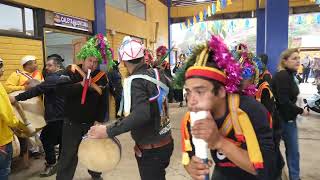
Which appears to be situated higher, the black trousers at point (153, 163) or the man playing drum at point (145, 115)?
the man playing drum at point (145, 115)

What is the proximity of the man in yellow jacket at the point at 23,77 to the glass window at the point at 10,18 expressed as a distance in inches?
31.5

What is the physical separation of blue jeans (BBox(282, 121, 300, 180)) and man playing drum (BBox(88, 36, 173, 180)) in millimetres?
1586

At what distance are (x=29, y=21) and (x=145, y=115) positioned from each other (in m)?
4.59

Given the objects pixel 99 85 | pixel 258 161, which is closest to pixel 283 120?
pixel 99 85

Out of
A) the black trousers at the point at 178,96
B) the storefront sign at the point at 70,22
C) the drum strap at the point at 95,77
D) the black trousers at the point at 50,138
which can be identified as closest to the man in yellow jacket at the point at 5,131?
the drum strap at the point at 95,77

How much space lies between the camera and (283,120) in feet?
Result: 11.6

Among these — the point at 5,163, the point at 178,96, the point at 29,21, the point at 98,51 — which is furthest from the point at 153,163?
the point at 178,96

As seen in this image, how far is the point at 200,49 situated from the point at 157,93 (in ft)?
3.45

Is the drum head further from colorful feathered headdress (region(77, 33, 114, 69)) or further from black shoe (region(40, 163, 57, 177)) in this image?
black shoe (region(40, 163, 57, 177))

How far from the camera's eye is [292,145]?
11.8 feet

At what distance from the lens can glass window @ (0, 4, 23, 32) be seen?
5438mm

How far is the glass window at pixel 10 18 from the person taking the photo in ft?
17.8

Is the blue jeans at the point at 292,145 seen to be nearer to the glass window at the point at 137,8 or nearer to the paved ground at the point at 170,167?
the paved ground at the point at 170,167

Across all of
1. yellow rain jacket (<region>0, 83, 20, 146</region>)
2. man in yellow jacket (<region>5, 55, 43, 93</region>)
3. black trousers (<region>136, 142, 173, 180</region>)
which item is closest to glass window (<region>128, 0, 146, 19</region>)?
man in yellow jacket (<region>5, 55, 43, 93</region>)
